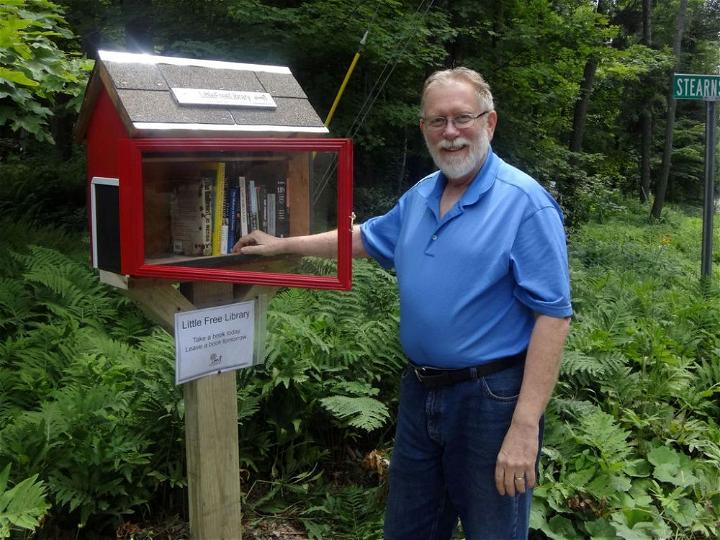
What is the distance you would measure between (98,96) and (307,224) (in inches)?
33.2

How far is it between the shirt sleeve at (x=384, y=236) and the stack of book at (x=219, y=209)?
0.43 metres

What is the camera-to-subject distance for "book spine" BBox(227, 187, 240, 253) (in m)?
2.56

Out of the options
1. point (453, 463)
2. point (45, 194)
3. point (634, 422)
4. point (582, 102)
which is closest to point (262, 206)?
point (453, 463)

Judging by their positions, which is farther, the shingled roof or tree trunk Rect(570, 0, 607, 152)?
tree trunk Rect(570, 0, 607, 152)

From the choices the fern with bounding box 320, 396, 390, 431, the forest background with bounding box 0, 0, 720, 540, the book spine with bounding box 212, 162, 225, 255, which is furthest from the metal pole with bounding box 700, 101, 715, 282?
the book spine with bounding box 212, 162, 225, 255

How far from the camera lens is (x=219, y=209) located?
255 cm

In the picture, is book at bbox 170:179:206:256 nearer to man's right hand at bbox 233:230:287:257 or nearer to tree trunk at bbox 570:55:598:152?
man's right hand at bbox 233:230:287:257

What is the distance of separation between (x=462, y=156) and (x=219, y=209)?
867mm

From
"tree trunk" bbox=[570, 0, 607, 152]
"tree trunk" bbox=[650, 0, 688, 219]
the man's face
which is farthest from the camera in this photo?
"tree trunk" bbox=[570, 0, 607, 152]

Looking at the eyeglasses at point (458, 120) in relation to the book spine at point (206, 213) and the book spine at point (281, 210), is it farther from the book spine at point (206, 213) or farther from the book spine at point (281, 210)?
the book spine at point (206, 213)

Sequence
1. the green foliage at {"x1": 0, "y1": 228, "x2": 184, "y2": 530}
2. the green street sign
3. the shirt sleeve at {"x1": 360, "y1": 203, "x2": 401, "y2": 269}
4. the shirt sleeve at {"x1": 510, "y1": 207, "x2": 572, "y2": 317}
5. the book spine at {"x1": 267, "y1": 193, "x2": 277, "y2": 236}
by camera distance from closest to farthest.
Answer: the shirt sleeve at {"x1": 510, "y1": 207, "x2": 572, "y2": 317} → the book spine at {"x1": 267, "y1": 193, "x2": 277, "y2": 236} → the shirt sleeve at {"x1": 360, "y1": 203, "x2": 401, "y2": 269} → the green foliage at {"x1": 0, "y1": 228, "x2": 184, "y2": 530} → the green street sign

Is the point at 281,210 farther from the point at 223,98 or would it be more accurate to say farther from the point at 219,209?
the point at 223,98

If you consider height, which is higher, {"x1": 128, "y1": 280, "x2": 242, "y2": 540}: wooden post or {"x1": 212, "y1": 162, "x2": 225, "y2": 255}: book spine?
{"x1": 212, "y1": 162, "x2": 225, "y2": 255}: book spine

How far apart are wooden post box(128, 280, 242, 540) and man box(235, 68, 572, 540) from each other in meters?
0.27
